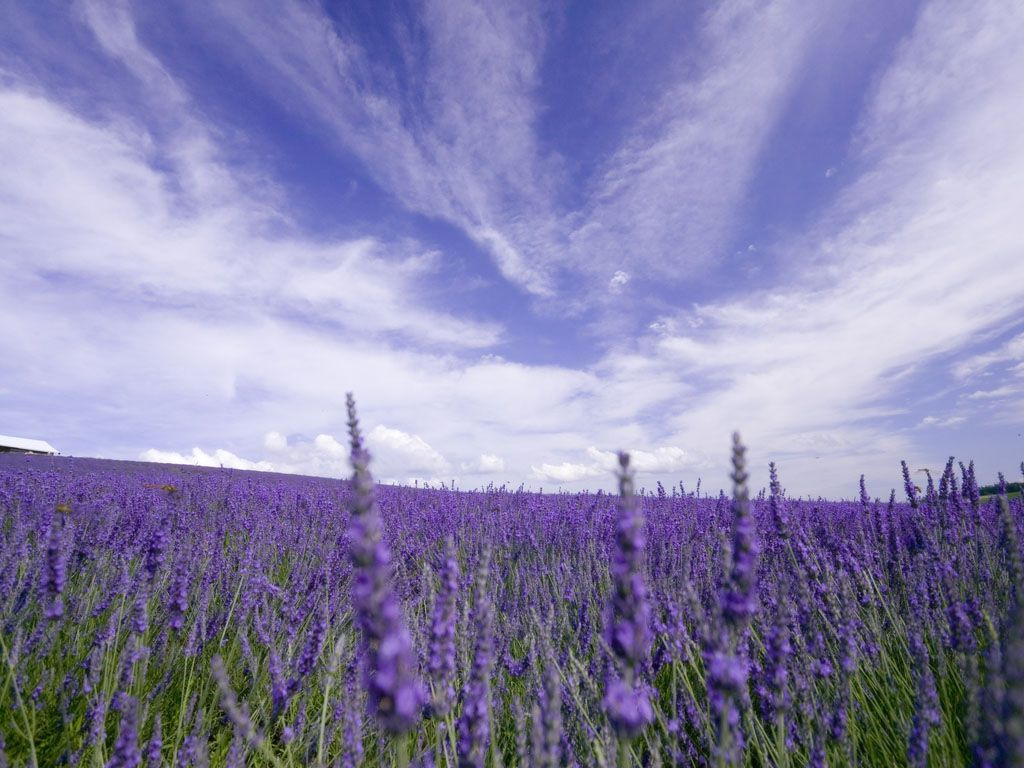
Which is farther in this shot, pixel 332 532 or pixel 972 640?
pixel 332 532

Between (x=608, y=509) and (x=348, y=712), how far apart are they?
592 cm

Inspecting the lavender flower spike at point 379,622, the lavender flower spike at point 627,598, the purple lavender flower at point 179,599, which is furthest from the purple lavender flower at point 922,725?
the purple lavender flower at point 179,599

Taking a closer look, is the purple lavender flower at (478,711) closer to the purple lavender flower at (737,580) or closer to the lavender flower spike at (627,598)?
the lavender flower spike at (627,598)

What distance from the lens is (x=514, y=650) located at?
3.29 m

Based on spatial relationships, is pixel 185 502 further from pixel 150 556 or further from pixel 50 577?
pixel 50 577

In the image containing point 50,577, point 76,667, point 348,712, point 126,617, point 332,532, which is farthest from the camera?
point 332,532

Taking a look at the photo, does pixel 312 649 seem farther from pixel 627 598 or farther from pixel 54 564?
pixel 627 598

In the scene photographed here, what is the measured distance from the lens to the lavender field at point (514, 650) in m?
1.07

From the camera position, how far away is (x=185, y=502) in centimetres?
604

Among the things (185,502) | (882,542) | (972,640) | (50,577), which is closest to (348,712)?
(50,577)

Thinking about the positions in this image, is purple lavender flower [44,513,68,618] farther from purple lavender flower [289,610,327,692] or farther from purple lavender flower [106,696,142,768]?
purple lavender flower [289,610,327,692]

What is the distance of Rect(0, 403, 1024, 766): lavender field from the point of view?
1.07m

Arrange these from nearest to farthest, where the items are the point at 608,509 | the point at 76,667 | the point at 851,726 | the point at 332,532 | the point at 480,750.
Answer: the point at 480,750 < the point at 851,726 < the point at 76,667 < the point at 332,532 < the point at 608,509

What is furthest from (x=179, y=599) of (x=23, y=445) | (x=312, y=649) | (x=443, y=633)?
(x=23, y=445)
